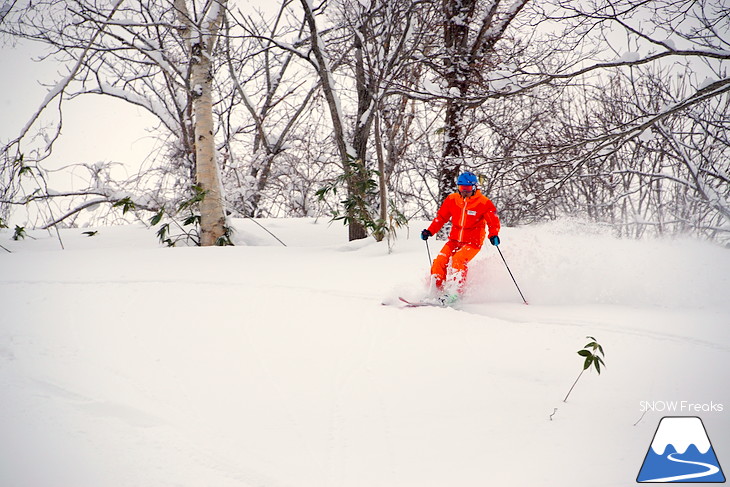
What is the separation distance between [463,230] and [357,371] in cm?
253

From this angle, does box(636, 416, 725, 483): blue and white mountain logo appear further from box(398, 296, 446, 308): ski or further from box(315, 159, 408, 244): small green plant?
box(315, 159, 408, 244): small green plant

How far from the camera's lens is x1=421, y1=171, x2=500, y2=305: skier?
5164 millimetres

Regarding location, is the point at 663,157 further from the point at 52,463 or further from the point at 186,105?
the point at 52,463

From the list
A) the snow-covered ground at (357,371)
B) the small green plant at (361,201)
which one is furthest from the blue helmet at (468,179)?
the small green plant at (361,201)

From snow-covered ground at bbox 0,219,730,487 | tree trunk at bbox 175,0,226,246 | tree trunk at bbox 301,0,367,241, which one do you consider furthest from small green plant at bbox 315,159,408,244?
tree trunk at bbox 175,0,226,246

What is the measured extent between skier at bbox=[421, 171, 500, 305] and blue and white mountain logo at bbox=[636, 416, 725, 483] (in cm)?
266

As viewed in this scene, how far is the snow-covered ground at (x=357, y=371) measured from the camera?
2398 mm

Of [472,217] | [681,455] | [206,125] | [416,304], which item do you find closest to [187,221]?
[206,125]

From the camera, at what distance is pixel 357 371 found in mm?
3434

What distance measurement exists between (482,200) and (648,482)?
11.5 ft

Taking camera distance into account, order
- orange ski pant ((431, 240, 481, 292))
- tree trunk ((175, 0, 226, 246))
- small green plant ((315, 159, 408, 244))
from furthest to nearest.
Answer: tree trunk ((175, 0, 226, 246))
small green plant ((315, 159, 408, 244))
orange ski pant ((431, 240, 481, 292))

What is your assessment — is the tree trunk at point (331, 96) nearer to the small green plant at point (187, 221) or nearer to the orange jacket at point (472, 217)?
the small green plant at point (187, 221)

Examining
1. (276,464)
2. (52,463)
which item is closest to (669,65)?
(276,464)

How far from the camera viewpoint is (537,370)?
3387mm
